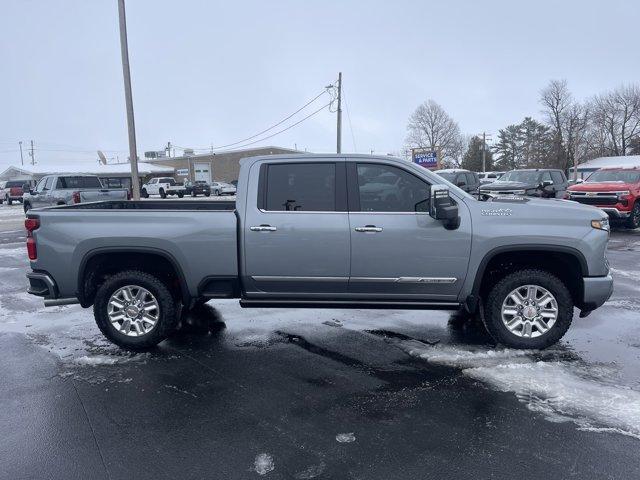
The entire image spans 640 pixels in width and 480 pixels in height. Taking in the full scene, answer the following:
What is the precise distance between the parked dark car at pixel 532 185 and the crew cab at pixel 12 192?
119 ft

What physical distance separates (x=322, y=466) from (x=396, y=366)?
174 centimetres

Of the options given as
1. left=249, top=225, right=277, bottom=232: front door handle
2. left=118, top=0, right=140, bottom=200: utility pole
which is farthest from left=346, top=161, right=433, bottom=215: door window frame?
left=118, top=0, right=140, bottom=200: utility pole

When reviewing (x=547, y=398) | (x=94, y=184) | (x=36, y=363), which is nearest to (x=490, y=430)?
(x=547, y=398)

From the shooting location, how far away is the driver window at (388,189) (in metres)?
5.00

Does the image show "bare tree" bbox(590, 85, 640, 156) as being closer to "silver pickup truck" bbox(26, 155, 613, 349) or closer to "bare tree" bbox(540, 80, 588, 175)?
"bare tree" bbox(540, 80, 588, 175)

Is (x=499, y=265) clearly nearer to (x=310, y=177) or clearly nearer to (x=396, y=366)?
(x=396, y=366)

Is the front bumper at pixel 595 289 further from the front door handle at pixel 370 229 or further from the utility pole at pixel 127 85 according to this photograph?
the utility pole at pixel 127 85

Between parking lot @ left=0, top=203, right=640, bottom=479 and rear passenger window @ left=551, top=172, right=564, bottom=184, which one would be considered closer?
parking lot @ left=0, top=203, right=640, bottom=479

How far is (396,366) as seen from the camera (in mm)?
4773

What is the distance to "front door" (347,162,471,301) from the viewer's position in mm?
4883

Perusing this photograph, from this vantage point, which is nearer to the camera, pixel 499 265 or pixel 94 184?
pixel 499 265

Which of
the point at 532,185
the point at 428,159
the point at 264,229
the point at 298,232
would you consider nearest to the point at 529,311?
the point at 298,232

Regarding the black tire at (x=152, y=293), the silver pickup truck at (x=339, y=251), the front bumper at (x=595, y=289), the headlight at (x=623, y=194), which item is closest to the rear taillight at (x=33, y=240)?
the silver pickup truck at (x=339, y=251)

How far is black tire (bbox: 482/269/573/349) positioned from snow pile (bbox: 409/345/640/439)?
0.38 feet
